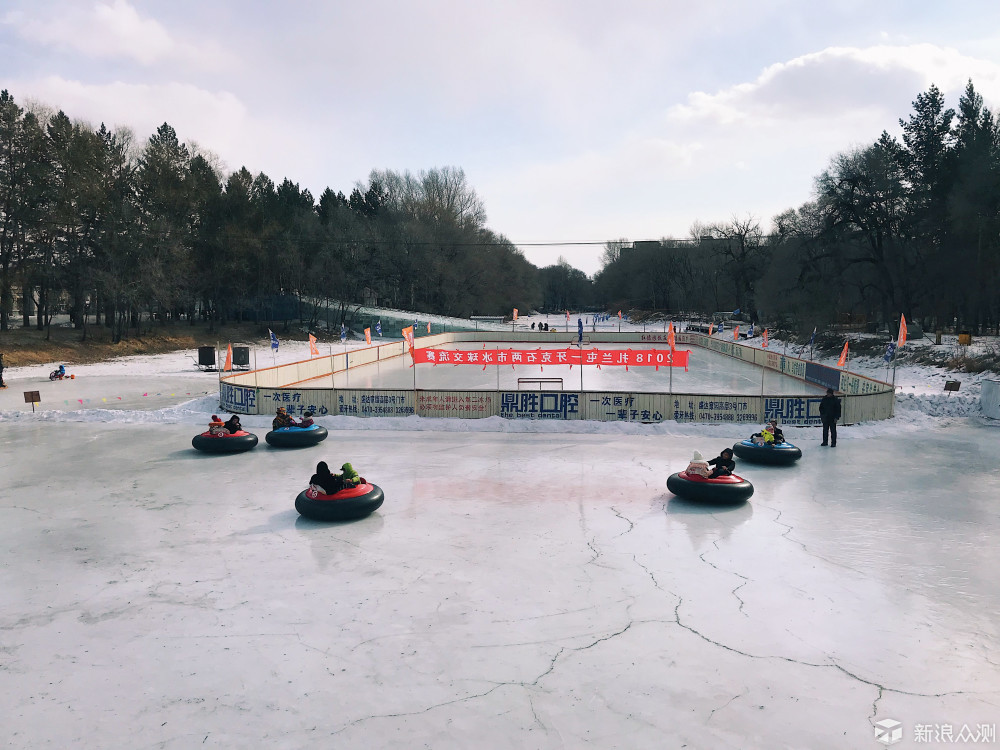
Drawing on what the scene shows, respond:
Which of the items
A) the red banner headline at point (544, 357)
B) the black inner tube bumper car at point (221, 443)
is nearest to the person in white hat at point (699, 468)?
the black inner tube bumper car at point (221, 443)

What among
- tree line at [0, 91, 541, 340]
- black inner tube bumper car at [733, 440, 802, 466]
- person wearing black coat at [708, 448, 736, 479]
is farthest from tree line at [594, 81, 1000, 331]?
tree line at [0, 91, 541, 340]

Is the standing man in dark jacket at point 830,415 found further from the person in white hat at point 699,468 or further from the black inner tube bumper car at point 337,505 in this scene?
the black inner tube bumper car at point 337,505

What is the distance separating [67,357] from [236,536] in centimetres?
3708

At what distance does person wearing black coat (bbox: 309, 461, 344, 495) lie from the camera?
11.2 metres

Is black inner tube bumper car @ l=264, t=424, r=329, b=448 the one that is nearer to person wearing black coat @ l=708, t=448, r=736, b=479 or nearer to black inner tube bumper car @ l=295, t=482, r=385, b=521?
black inner tube bumper car @ l=295, t=482, r=385, b=521

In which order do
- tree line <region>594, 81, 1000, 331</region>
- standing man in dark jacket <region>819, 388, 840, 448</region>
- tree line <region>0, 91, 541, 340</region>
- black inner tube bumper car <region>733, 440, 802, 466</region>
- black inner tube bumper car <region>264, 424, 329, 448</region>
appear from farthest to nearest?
tree line <region>0, 91, 541, 340</region> → tree line <region>594, 81, 1000, 331</region> → standing man in dark jacket <region>819, 388, 840, 448</region> → black inner tube bumper car <region>264, 424, 329, 448</region> → black inner tube bumper car <region>733, 440, 802, 466</region>

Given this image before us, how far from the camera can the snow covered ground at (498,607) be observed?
580 cm

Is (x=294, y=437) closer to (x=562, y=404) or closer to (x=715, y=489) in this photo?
(x=562, y=404)

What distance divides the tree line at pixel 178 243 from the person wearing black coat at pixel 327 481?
3993 cm

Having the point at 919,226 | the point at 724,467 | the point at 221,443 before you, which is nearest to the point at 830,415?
the point at 724,467

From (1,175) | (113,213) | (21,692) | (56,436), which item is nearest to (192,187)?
(113,213)

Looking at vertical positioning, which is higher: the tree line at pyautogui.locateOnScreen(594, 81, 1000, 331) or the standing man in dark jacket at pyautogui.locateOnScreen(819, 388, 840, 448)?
the tree line at pyautogui.locateOnScreen(594, 81, 1000, 331)

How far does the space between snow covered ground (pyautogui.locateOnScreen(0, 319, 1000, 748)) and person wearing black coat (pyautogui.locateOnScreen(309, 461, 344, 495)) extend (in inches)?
27.1

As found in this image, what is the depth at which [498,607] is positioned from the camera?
803 cm
